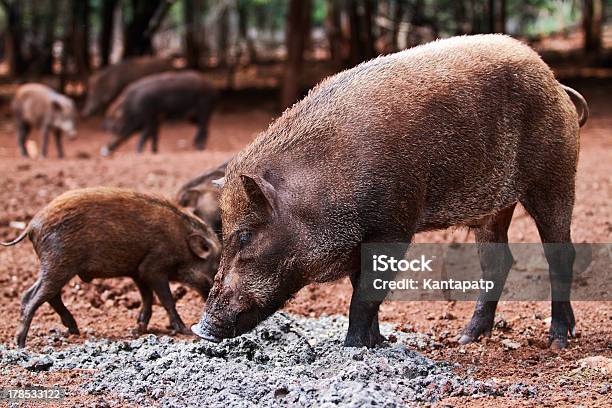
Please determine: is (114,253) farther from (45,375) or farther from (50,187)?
(50,187)

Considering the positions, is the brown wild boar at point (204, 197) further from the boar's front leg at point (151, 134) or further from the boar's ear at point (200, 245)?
the boar's front leg at point (151, 134)

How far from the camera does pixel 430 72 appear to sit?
4.98 meters

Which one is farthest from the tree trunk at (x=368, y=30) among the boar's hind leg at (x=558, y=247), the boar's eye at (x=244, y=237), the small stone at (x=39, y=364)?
the boar's eye at (x=244, y=237)

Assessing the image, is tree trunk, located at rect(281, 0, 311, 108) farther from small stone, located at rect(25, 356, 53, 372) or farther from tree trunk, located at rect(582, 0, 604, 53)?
small stone, located at rect(25, 356, 53, 372)

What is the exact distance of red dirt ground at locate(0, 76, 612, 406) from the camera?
15.8 ft

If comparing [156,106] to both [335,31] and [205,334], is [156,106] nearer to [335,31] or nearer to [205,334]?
[335,31]

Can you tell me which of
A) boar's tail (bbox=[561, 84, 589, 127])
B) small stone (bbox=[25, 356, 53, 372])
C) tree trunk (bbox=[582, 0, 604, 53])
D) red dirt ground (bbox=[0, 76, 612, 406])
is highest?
boar's tail (bbox=[561, 84, 589, 127])

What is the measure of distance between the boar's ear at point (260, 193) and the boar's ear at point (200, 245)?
1.79 meters

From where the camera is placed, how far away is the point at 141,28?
2270cm

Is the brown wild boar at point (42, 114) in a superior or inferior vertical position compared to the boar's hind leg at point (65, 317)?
inferior

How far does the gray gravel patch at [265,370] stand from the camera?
4.19 meters

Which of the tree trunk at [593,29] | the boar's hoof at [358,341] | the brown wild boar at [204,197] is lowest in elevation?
the tree trunk at [593,29]

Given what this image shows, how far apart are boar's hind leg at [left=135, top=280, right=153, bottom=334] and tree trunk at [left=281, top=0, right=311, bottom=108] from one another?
9658mm

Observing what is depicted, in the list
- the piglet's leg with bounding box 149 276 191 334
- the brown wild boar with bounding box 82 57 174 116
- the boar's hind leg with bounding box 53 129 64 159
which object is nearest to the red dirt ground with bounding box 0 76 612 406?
the piglet's leg with bounding box 149 276 191 334
